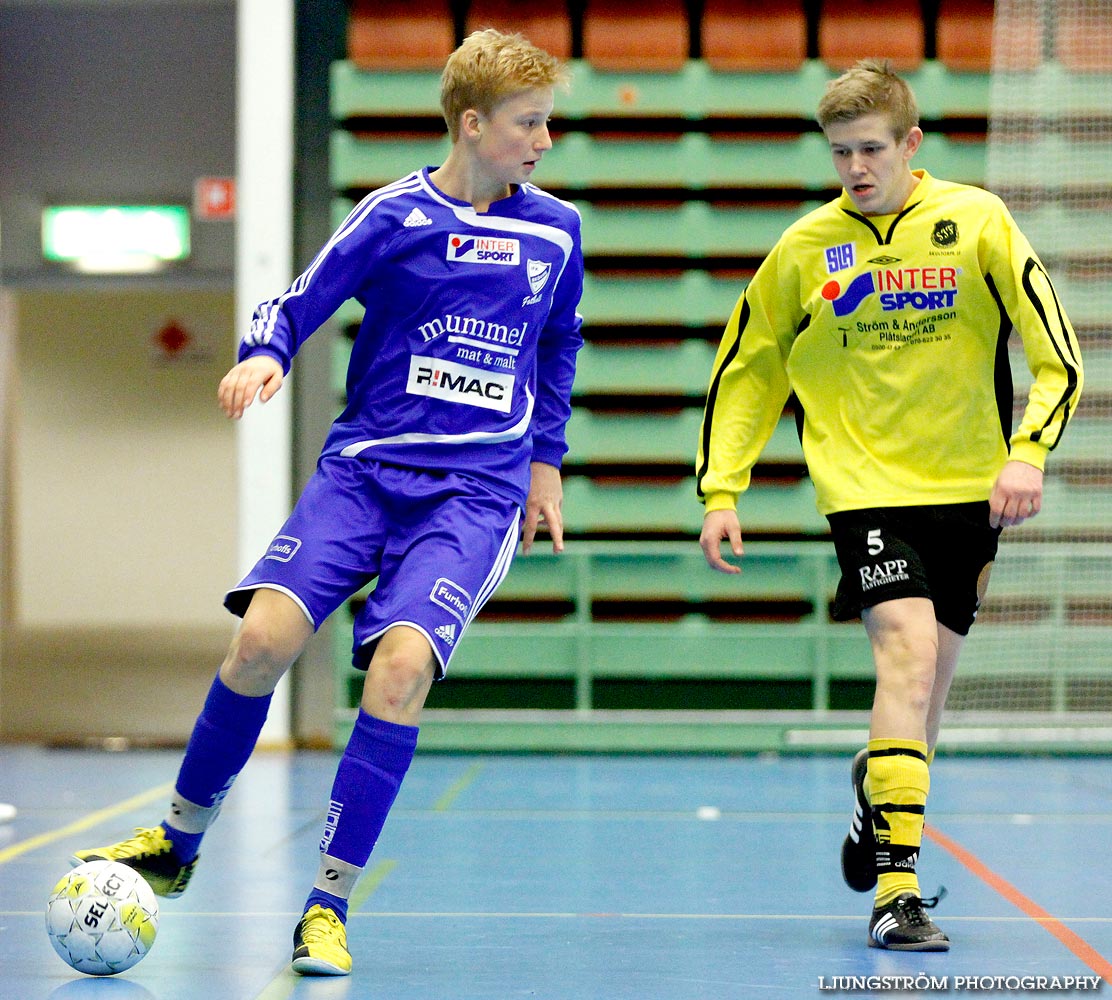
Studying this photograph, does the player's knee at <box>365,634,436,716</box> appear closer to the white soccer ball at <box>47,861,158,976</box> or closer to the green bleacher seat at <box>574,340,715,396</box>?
the white soccer ball at <box>47,861,158,976</box>

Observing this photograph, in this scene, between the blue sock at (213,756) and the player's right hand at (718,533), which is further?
the player's right hand at (718,533)

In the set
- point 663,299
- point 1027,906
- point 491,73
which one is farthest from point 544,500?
point 663,299

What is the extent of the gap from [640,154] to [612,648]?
2.38 meters

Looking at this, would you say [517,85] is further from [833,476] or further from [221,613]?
[221,613]

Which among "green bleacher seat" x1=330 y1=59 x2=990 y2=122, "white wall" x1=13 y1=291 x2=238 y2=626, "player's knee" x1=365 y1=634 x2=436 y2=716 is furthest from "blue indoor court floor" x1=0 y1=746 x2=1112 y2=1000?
"white wall" x1=13 y1=291 x2=238 y2=626

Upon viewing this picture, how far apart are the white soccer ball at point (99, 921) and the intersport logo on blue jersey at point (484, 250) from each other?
1322mm

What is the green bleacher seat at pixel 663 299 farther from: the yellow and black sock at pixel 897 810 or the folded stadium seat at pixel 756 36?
the yellow and black sock at pixel 897 810

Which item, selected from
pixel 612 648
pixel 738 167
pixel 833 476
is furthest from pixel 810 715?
pixel 833 476

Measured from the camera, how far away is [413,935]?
3154 mm

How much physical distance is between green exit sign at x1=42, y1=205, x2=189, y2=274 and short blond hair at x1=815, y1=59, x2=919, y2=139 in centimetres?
678

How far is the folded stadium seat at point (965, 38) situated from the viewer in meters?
7.46

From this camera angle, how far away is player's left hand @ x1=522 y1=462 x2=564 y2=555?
3.28m

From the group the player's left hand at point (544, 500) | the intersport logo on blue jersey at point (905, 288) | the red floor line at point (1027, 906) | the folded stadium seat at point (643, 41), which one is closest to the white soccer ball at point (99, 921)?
the player's left hand at point (544, 500)

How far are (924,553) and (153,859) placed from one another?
167cm
